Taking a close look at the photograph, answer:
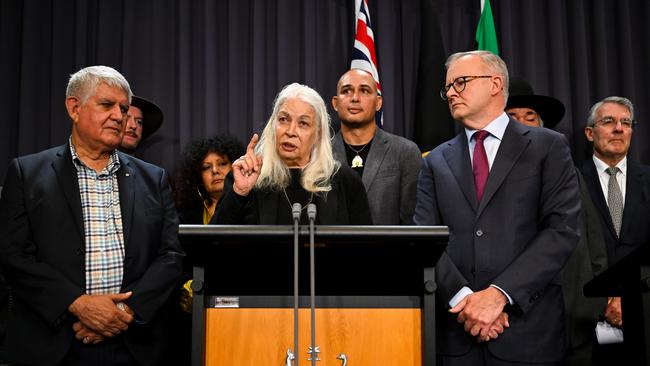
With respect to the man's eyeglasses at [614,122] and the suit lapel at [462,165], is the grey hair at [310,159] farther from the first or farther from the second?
the man's eyeglasses at [614,122]

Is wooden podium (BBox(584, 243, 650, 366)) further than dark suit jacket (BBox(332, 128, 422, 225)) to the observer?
No

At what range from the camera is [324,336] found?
6.51 feet

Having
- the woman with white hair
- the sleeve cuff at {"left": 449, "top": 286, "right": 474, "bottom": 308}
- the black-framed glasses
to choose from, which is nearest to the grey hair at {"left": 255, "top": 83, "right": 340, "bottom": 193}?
the woman with white hair

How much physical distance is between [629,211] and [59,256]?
10.1 feet

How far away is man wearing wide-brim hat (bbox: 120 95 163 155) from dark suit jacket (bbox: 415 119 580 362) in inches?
87.2

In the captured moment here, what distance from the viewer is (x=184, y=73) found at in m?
4.90

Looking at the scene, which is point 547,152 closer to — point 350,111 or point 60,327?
point 350,111

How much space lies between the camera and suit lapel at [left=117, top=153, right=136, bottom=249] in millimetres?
3076

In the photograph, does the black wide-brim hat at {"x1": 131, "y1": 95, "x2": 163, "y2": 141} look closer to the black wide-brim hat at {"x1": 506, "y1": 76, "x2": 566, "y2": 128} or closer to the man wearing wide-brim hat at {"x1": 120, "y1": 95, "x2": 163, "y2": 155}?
the man wearing wide-brim hat at {"x1": 120, "y1": 95, "x2": 163, "y2": 155}

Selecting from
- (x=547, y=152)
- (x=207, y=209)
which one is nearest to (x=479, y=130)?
(x=547, y=152)

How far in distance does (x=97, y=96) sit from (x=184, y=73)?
1.73 meters

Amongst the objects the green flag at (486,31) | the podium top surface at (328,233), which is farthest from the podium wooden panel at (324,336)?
the green flag at (486,31)

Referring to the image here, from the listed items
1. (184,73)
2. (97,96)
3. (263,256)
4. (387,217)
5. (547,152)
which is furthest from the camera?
(184,73)

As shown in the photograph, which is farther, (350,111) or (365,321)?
(350,111)
